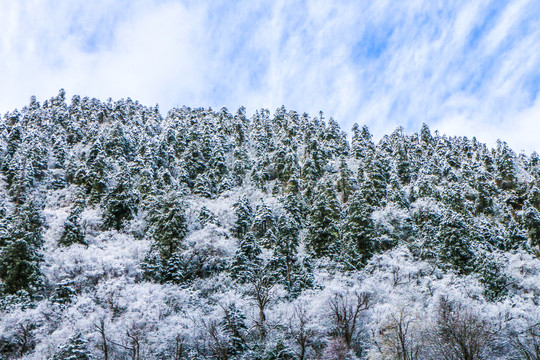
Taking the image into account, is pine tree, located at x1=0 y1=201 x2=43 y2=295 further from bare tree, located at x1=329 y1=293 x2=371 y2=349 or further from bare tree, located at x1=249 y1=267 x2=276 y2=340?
bare tree, located at x1=329 y1=293 x2=371 y2=349

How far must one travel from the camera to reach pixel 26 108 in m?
128

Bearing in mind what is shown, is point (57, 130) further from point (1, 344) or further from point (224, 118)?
point (1, 344)

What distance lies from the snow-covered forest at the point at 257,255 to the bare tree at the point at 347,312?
Result: 0.24m

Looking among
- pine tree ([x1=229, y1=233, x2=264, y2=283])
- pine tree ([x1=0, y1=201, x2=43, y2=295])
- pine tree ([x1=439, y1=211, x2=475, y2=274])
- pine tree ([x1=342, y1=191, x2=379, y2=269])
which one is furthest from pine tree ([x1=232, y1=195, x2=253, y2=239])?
pine tree ([x1=439, y1=211, x2=475, y2=274])

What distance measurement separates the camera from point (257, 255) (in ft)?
156

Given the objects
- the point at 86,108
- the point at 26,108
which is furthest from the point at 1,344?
the point at 26,108

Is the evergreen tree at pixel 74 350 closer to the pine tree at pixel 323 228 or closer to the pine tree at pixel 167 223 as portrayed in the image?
the pine tree at pixel 167 223

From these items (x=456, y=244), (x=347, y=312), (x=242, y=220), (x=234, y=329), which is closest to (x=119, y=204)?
(x=242, y=220)

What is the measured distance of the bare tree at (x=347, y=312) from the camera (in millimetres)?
34062

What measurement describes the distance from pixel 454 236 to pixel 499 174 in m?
49.8

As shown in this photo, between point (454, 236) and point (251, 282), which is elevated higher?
point (454, 236)

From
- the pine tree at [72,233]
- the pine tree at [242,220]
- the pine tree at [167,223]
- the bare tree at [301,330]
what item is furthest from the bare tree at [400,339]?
the pine tree at [72,233]

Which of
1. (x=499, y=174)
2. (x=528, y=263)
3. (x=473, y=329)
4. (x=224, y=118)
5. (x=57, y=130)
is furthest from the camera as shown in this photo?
(x=224, y=118)

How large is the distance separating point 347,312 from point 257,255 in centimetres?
1437
